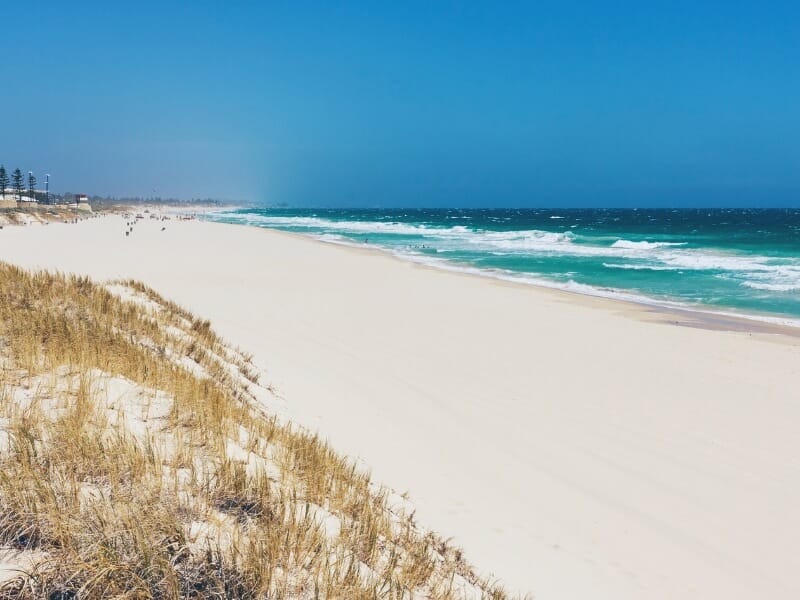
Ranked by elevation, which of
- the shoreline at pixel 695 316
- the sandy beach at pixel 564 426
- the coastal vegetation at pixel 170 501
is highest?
the coastal vegetation at pixel 170 501

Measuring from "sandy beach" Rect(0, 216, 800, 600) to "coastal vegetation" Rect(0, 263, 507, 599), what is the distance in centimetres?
90

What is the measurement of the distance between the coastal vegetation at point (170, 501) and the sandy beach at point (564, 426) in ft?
2.97

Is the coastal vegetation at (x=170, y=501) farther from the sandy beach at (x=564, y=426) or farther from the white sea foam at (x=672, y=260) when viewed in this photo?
the white sea foam at (x=672, y=260)

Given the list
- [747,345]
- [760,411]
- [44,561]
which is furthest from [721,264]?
[44,561]

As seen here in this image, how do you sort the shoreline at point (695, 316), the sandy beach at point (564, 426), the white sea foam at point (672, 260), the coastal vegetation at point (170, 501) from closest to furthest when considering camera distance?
the coastal vegetation at point (170, 501), the sandy beach at point (564, 426), the shoreline at point (695, 316), the white sea foam at point (672, 260)

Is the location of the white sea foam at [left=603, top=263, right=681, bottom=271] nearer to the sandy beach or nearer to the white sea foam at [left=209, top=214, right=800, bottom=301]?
the white sea foam at [left=209, top=214, right=800, bottom=301]

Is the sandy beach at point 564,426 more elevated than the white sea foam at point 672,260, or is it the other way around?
the white sea foam at point 672,260

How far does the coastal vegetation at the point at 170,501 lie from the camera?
2.10 meters

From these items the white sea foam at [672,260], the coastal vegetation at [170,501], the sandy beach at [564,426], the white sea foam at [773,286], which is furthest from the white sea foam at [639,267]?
the coastal vegetation at [170,501]

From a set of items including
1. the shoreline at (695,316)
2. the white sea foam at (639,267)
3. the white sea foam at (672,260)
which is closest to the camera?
the shoreline at (695,316)

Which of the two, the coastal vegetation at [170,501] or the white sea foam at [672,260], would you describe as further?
the white sea foam at [672,260]

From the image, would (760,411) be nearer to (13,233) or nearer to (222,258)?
(222,258)

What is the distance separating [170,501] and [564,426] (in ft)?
16.2

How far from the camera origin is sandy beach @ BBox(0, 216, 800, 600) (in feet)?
12.8
